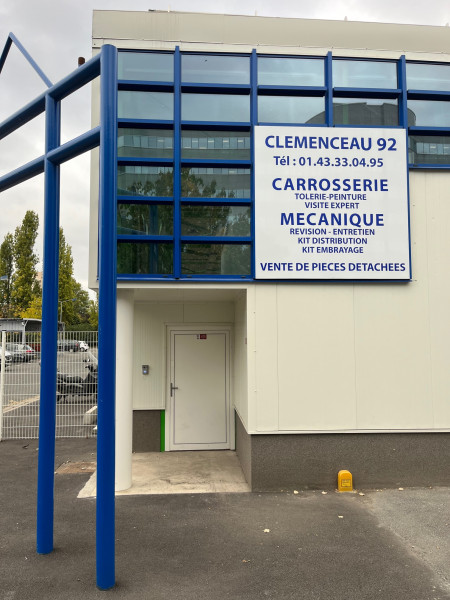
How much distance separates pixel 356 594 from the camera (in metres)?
3.59

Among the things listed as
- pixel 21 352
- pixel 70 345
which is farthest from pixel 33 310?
pixel 70 345

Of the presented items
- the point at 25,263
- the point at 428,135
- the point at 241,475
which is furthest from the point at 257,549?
the point at 25,263

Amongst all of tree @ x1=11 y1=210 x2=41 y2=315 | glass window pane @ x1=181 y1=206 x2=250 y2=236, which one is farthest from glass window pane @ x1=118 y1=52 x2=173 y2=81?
tree @ x1=11 y1=210 x2=41 y2=315

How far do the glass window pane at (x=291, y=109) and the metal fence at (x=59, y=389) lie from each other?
5.11 m

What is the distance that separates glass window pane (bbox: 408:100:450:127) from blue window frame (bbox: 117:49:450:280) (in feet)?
0.05

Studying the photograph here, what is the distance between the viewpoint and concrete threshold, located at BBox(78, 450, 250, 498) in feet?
19.6

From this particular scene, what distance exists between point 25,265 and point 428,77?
41.5m

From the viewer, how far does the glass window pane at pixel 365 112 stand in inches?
253

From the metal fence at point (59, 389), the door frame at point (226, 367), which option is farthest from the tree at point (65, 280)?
the door frame at point (226, 367)

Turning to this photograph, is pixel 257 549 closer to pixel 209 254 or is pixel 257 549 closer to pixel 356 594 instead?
pixel 356 594

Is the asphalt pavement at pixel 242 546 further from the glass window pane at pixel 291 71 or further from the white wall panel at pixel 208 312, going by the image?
the glass window pane at pixel 291 71

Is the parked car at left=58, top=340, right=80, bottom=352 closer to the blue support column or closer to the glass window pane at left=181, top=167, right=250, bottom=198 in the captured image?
the glass window pane at left=181, top=167, right=250, bottom=198

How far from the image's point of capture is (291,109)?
6375mm

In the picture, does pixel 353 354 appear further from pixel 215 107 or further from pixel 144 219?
pixel 215 107
